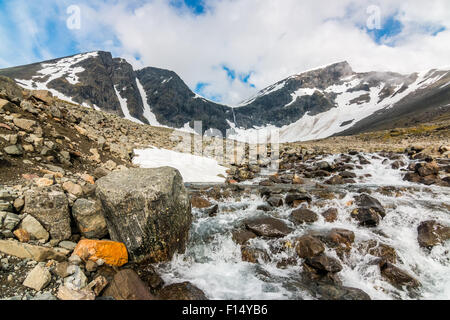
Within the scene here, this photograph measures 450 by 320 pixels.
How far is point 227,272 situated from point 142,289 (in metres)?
2.24

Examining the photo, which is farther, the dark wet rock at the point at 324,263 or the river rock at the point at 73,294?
the dark wet rock at the point at 324,263

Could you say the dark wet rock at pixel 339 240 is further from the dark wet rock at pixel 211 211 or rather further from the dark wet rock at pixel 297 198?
the dark wet rock at pixel 211 211

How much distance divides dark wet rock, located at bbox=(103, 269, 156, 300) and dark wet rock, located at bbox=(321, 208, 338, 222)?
6582 millimetres

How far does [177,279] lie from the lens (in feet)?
15.6

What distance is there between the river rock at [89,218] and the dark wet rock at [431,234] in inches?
355

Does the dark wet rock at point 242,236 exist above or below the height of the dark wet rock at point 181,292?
above

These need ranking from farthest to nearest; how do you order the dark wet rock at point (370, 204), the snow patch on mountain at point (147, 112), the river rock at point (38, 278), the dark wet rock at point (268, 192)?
the snow patch on mountain at point (147, 112) → the dark wet rock at point (268, 192) → the dark wet rock at point (370, 204) → the river rock at point (38, 278)

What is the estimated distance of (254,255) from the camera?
586 cm

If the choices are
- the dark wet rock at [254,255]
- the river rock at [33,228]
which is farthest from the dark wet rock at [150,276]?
the dark wet rock at [254,255]

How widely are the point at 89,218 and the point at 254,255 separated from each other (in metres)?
4.52

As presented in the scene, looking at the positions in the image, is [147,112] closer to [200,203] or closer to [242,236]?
[200,203]

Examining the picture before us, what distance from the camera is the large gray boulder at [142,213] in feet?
15.8
